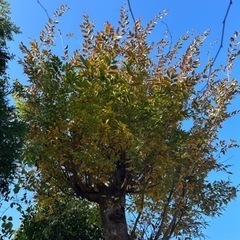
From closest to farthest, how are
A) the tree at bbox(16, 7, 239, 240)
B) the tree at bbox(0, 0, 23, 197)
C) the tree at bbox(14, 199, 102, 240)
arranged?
the tree at bbox(0, 0, 23, 197) → the tree at bbox(16, 7, 239, 240) → the tree at bbox(14, 199, 102, 240)

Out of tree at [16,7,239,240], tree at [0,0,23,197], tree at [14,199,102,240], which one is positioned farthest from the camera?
tree at [14,199,102,240]

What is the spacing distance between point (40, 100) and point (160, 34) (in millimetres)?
1942

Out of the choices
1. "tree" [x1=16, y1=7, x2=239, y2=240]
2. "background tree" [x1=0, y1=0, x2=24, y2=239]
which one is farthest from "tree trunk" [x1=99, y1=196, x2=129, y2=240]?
"background tree" [x1=0, y1=0, x2=24, y2=239]

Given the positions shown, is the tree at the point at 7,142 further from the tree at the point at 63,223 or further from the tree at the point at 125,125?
the tree at the point at 63,223

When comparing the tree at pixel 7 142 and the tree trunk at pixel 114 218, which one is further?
the tree trunk at pixel 114 218

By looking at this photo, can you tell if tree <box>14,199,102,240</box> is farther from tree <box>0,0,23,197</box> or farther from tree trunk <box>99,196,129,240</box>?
tree <box>0,0,23,197</box>

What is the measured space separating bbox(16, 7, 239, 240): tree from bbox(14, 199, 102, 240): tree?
0.92 m

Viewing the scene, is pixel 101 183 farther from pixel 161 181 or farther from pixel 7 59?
pixel 7 59

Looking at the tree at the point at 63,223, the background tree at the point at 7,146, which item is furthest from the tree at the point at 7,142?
the tree at the point at 63,223

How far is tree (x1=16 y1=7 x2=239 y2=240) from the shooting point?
5.07 m

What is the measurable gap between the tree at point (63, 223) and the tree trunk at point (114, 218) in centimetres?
133

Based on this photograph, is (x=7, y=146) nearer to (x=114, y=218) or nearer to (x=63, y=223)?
(x=114, y=218)

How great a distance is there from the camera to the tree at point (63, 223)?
677 centimetres

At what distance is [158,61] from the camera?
19.4ft
